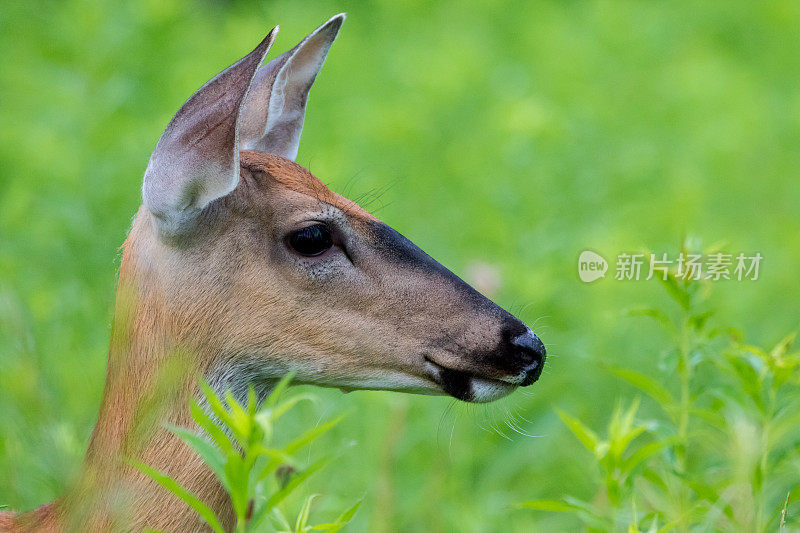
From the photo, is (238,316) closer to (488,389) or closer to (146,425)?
(146,425)

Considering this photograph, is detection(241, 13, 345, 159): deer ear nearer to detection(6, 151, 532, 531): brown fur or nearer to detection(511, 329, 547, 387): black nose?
detection(6, 151, 532, 531): brown fur

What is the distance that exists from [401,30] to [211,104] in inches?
335

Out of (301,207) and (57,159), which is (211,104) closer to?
(301,207)

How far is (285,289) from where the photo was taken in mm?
2900

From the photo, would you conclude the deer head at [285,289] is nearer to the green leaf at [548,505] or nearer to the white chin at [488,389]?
the white chin at [488,389]

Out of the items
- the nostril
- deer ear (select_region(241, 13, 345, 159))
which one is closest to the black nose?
the nostril

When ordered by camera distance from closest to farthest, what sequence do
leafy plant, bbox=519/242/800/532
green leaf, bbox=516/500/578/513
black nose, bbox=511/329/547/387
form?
green leaf, bbox=516/500/578/513, leafy plant, bbox=519/242/800/532, black nose, bbox=511/329/547/387

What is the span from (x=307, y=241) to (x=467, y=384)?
53 centimetres

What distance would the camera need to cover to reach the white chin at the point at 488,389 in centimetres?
284

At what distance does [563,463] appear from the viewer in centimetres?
487

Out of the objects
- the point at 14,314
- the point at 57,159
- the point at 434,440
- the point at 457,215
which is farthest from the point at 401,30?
the point at 14,314

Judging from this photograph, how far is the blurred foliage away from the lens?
4383 mm

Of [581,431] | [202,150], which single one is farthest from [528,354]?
[202,150]

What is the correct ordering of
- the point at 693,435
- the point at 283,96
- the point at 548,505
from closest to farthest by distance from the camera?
1. the point at 548,505
2. the point at 693,435
3. the point at 283,96
